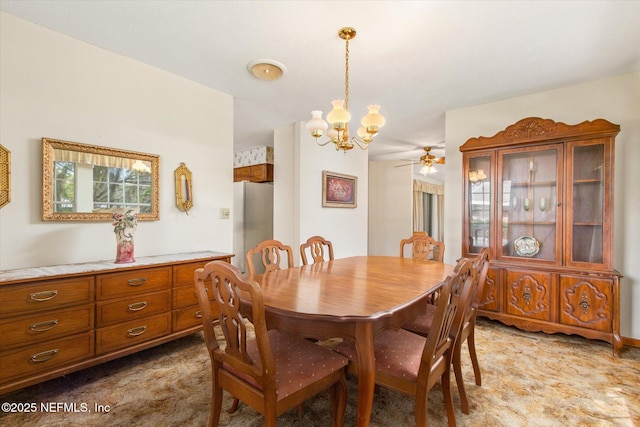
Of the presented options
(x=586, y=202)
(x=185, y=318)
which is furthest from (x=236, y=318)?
(x=586, y=202)

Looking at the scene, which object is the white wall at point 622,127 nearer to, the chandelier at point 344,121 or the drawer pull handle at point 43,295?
the chandelier at point 344,121

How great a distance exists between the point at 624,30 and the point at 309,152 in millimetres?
3055

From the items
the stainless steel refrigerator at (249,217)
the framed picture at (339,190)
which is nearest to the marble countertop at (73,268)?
the framed picture at (339,190)

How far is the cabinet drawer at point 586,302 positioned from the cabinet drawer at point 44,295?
377 cm

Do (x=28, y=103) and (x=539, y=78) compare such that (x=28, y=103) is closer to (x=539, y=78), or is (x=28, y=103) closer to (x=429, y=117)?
(x=429, y=117)

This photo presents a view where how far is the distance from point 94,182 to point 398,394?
8.68 feet

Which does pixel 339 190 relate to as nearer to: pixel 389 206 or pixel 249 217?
pixel 249 217

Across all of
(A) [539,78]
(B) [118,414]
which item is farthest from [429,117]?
(B) [118,414]

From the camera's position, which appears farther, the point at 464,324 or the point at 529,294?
the point at 529,294

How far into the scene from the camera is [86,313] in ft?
6.11

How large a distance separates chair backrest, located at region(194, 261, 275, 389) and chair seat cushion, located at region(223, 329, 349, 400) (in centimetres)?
8

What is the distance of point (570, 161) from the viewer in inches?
104

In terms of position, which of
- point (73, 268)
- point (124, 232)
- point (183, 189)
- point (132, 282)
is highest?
point (183, 189)

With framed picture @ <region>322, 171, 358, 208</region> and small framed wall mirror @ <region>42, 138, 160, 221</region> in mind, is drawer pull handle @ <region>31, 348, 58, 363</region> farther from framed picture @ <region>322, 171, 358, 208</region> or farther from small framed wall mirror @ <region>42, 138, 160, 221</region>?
framed picture @ <region>322, 171, 358, 208</region>
